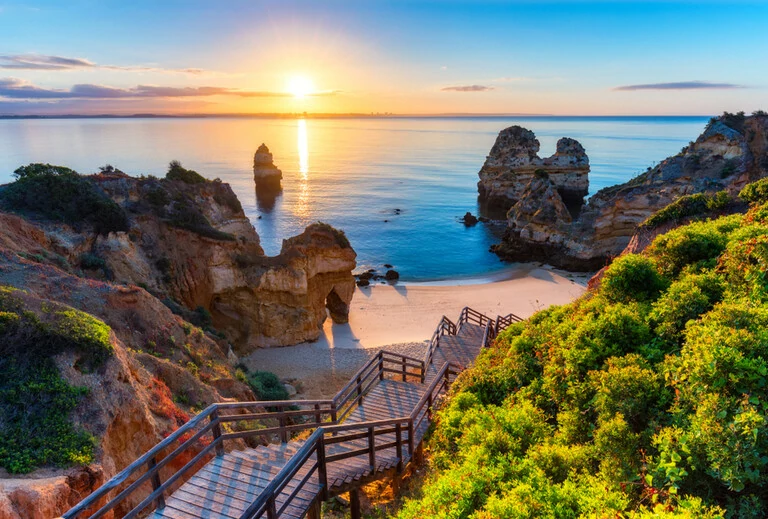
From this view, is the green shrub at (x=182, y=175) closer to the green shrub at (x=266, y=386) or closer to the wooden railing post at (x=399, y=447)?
the green shrub at (x=266, y=386)

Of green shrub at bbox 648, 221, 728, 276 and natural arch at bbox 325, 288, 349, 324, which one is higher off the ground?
green shrub at bbox 648, 221, 728, 276

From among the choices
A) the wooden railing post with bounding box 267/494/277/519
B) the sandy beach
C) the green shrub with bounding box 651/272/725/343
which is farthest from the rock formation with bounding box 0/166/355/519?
the green shrub with bounding box 651/272/725/343

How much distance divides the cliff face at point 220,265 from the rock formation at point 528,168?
5140 centimetres

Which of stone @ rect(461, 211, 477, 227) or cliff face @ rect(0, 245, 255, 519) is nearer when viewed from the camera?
cliff face @ rect(0, 245, 255, 519)

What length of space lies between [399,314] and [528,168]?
49.9 m

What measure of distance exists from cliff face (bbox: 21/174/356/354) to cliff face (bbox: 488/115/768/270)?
26.4 m

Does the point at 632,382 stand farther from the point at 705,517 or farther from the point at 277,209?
the point at 277,209

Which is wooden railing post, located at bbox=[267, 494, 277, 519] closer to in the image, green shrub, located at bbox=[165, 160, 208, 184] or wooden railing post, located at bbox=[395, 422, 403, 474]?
wooden railing post, located at bbox=[395, 422, 403, 474]

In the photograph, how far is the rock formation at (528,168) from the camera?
2830 inches

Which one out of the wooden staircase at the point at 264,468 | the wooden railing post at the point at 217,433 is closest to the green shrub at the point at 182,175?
the wooden staircase at the point at 264,468

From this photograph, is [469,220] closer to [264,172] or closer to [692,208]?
[692,208]

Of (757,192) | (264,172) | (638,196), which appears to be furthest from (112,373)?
(264,172)

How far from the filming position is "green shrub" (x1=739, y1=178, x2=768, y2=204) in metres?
12.0

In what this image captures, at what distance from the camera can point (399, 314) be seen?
1292 inches
